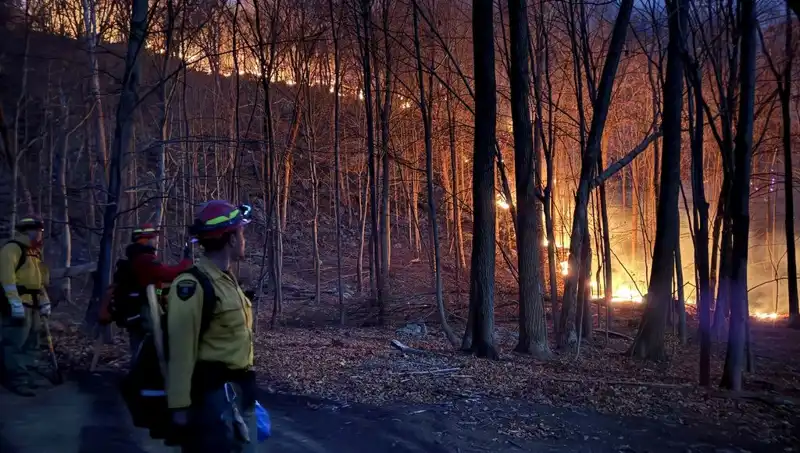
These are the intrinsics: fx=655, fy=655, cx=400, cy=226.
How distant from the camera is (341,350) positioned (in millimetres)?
11047

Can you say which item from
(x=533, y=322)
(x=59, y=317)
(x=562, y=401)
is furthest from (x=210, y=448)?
(x=59, y=317)

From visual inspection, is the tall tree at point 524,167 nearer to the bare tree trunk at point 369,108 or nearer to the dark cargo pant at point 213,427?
the bare tree trunk at point 369,108

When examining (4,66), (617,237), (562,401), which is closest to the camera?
(562,401)

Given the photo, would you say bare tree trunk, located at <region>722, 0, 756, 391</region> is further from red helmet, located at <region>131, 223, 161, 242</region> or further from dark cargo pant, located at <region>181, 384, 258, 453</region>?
dark cargo pant, located at <region>181, 384, 258, 453</region>

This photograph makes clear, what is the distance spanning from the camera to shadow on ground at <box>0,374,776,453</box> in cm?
578

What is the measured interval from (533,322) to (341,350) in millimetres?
3479

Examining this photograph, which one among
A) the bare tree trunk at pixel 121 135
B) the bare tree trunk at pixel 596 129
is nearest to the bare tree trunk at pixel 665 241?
the bare tree trunk at pixel 596 129

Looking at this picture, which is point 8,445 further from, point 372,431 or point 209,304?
point 209,304

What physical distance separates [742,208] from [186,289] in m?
8.07

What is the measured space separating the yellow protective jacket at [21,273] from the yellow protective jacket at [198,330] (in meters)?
4.87

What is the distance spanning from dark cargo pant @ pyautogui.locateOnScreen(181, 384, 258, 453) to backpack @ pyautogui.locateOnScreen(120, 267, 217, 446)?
123mm

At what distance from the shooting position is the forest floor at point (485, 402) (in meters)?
6.15

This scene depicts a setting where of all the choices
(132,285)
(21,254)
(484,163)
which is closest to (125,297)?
(132,285)

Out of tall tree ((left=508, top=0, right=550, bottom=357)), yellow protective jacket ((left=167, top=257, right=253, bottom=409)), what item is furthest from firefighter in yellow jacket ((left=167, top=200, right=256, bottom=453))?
tall tree ((left=508, top=0, right=550, bottom=357))
